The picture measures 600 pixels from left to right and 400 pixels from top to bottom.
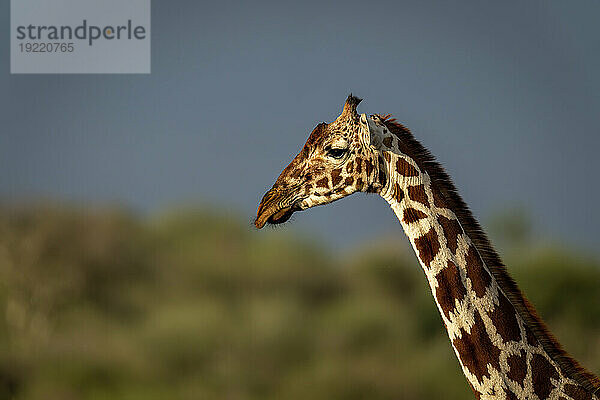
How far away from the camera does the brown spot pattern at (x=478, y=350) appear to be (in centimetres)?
213

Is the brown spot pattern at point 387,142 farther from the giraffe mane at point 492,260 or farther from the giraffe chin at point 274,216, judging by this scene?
the giraffe chin at point 274,216

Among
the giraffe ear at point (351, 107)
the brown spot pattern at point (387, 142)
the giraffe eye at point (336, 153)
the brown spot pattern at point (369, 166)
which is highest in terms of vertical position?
the giraffe ear at point (351, 107)

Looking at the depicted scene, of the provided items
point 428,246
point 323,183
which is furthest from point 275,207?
point 428,246

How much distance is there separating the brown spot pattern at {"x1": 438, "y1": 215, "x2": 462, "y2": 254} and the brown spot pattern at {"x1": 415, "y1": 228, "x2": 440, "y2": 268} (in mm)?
39

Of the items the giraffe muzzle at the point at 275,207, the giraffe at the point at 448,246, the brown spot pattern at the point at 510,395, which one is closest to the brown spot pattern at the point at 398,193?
the giraffe at the point at 448,246

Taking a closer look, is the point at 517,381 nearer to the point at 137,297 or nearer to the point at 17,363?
the point at 137,297

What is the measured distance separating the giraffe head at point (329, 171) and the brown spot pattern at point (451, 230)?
10.4 inches

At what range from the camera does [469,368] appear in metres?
2.15

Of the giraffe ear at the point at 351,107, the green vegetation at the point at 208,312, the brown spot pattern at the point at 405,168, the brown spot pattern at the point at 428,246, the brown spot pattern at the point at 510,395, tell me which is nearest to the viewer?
the brown spot pattern at the point at 510,395

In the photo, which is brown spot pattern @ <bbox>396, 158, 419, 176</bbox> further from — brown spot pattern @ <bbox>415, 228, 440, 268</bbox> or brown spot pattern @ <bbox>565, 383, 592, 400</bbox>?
brown spot pattern @ <bbox>565, 383, 592, 400</bbox>

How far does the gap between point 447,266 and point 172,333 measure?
196 inches

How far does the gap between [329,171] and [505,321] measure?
0.77 m

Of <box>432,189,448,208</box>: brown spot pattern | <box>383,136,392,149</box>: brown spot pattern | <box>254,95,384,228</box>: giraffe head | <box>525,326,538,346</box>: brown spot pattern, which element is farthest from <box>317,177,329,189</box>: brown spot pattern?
<box>525,326,538,346</box>: brown spot pattern

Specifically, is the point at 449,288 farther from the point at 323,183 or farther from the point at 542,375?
the point at 323,183
